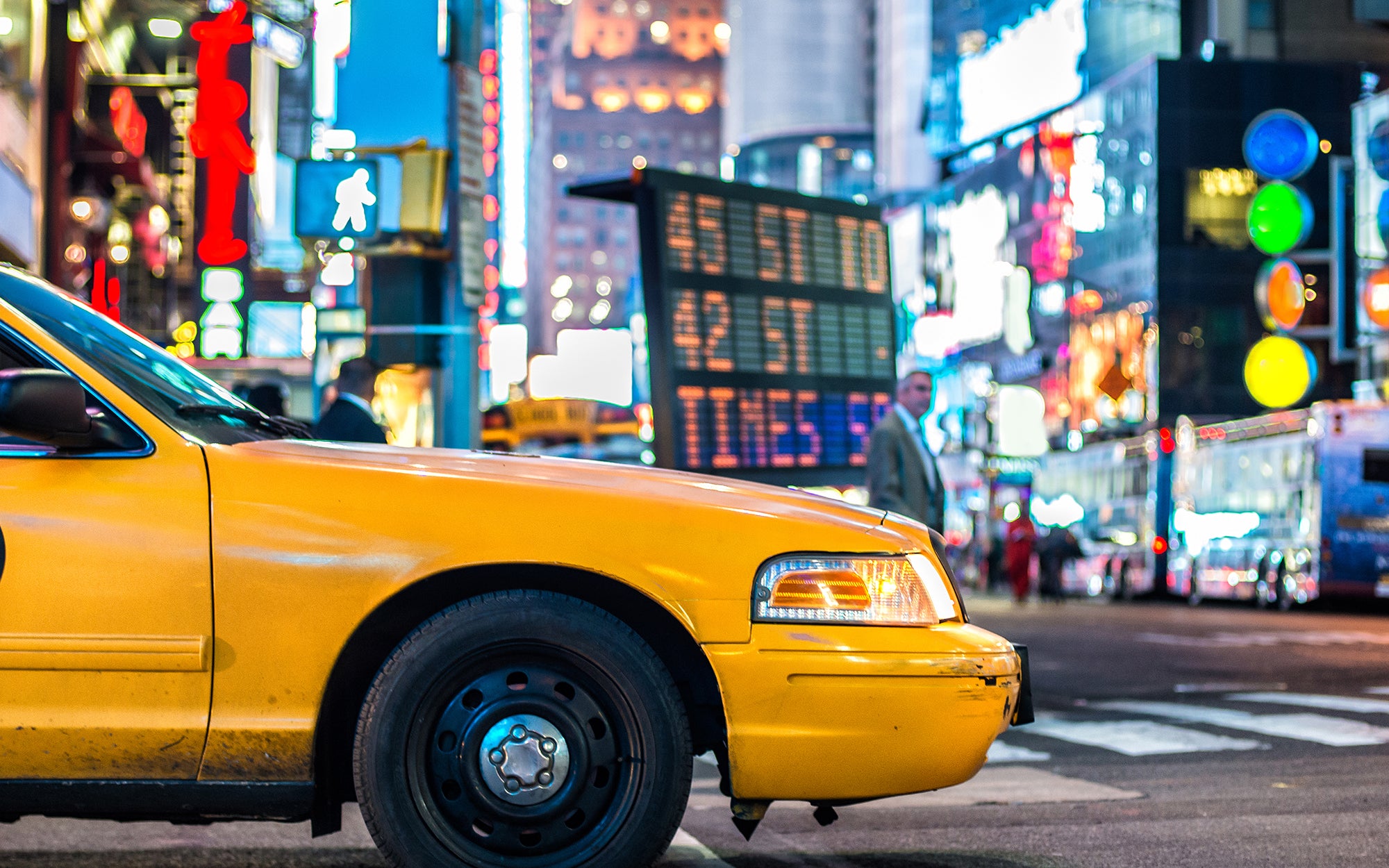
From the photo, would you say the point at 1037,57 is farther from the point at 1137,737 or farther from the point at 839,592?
the point at 839,592

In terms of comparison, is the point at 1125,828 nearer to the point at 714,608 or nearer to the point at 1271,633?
the point at 714,608

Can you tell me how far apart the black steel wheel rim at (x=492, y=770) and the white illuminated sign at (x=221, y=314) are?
35.4 meters

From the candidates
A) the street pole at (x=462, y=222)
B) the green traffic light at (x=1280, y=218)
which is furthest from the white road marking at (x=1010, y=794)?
the green traffic light at (x=1280, y=218)

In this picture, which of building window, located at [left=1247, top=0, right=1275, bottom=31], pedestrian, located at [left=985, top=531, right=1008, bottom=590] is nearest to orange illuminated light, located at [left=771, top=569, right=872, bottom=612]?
pedestrian, located at [left=985, top=531, right=1008, bottom=590]

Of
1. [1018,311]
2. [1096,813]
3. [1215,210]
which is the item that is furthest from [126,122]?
→ [1018,311]

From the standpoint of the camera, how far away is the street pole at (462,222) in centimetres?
1220

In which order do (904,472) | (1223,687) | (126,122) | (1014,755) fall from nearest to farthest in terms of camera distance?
1. (1014,755)
2. (904,472)
3. (1223,687)
4. (126,122)

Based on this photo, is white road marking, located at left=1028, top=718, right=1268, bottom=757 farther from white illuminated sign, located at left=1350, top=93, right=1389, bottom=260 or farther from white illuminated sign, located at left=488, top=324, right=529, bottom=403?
white illuminated sign, located at left=488, top=324, right=529, bottom=403

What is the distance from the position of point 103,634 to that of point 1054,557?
37783 millimetres

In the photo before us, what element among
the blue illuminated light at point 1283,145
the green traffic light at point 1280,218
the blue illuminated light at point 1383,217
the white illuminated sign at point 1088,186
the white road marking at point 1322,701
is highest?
the white illuminated sign at point 1088,186

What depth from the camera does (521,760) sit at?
406 centimetres

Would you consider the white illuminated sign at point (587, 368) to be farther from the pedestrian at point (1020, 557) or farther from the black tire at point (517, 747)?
the black tire at point (517, 747)

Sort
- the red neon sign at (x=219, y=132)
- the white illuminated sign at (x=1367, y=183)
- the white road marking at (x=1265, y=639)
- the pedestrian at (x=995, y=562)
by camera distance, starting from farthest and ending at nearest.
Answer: the pedestrian at (x=995, y=562) → the white illuminated sign at (x=1367, y=183) → the red neon sign at (x=219, y=132) → the white road marking at (x=1265, y=639)

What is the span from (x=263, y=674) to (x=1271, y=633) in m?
17.8
